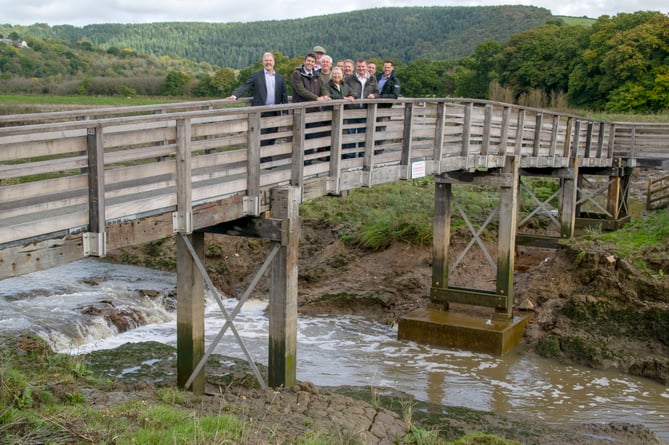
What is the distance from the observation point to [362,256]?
18547mm

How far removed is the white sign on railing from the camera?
12239mm

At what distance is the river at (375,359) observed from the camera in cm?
1166

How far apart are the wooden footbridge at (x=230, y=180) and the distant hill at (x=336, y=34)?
93433 mm

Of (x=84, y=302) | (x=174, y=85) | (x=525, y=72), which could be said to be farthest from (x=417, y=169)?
(x=174, y=85)

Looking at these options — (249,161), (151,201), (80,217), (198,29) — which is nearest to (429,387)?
(249,161)

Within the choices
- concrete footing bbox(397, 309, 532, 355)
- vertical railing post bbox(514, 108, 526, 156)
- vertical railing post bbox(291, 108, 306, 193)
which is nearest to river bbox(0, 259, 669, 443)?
concrete footing bbox(397, 309, 532, 355)

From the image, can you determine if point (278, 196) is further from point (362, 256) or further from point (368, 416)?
point (362, 256)

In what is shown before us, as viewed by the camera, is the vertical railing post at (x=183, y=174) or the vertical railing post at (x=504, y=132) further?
the vertical railing post at (x=504, y=132)

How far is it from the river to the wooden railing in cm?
314

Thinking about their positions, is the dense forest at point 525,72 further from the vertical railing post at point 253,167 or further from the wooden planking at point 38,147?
the wooden planking at point 38,147

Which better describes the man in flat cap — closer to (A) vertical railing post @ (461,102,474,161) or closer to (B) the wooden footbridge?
(B) the wooden footbridge

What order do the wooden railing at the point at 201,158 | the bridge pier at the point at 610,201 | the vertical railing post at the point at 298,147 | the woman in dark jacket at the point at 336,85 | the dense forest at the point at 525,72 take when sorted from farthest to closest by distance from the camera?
1. the dense forest at the point at 525,72
2. the bridge pier at the point at 610,201
3. the woman in dark jacket at the point at 336,85
4. the vertical railing post at the point at 298,147
5. the wooden railing at the point at 201,158

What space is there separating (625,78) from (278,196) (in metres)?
44.3

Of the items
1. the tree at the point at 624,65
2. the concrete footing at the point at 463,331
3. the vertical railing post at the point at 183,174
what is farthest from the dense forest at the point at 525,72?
the vertical railing post at the point at 183,174
